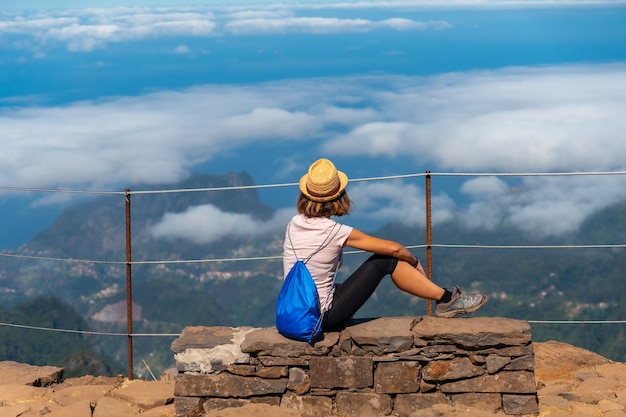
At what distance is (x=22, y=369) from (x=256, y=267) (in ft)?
549

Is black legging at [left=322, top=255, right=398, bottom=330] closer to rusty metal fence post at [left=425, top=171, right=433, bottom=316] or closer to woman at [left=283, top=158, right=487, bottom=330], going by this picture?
woman at [left=283, top=158, right=487, bottom=330]

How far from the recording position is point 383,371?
18.2ft

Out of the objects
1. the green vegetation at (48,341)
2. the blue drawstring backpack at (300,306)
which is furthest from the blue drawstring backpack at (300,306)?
the green vegetation at (48,341)

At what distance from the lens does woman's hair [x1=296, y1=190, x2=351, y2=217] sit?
18.3ft

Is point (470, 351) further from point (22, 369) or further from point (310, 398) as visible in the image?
point (22, 369)

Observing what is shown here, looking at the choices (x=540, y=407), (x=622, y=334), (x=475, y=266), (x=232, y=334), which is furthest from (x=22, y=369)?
(x=475, y=266)

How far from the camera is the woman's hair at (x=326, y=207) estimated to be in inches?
219

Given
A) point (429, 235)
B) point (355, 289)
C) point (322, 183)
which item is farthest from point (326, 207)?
point (429, 235)

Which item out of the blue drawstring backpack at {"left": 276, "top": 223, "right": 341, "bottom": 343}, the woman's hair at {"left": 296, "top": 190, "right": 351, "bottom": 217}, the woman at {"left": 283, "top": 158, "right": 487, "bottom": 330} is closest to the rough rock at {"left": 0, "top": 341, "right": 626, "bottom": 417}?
the blue drawstring backpack at {"left": 276, "top": 223, "right": 341, "bottom": 343}

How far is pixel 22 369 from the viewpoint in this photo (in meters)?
7.23

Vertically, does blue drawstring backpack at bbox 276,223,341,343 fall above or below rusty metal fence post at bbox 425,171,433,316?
below

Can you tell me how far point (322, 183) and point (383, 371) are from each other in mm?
1157

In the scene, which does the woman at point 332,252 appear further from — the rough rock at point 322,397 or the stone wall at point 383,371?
the rough rock at point 322,397

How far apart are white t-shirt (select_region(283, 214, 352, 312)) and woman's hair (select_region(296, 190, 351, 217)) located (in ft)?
0.12
